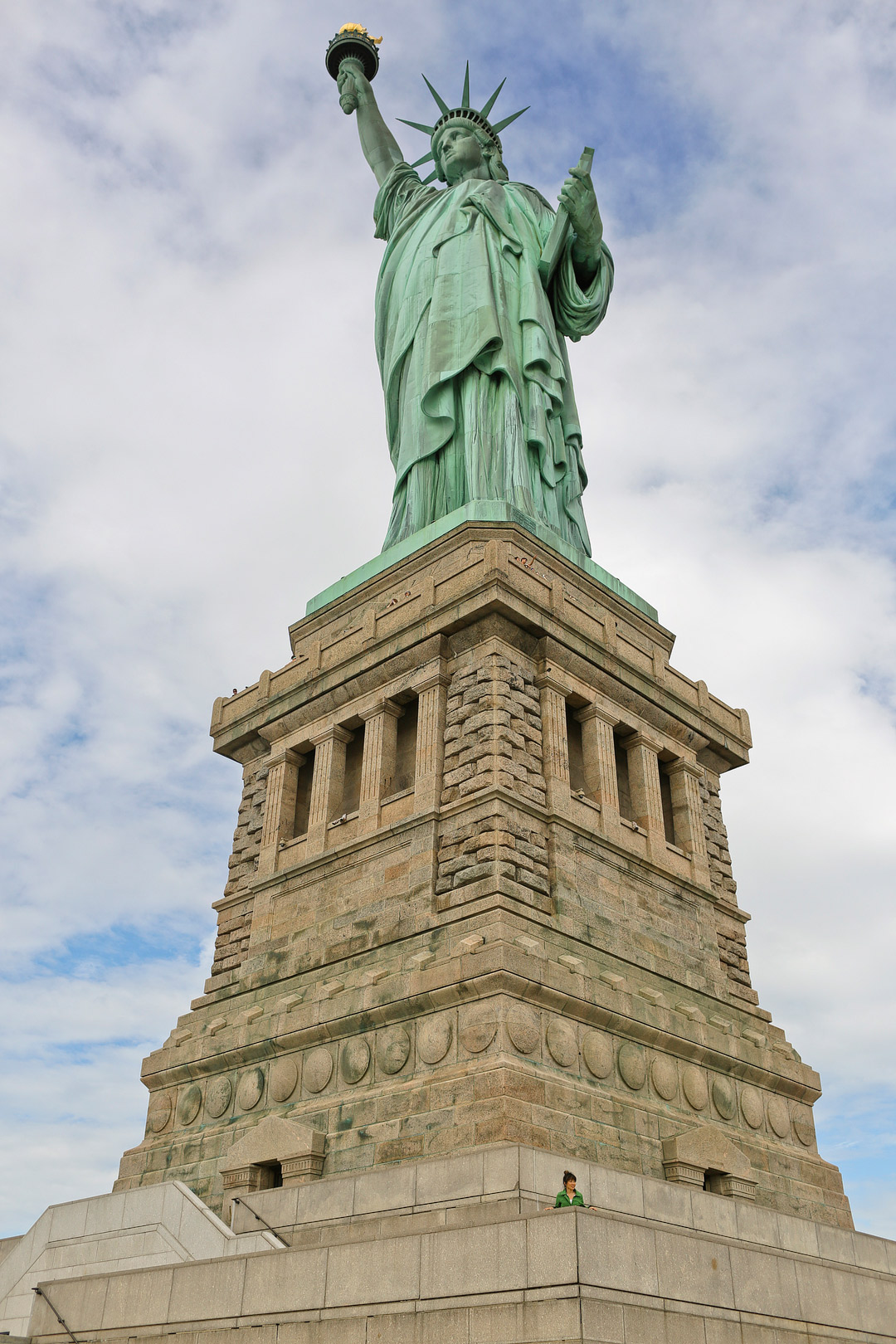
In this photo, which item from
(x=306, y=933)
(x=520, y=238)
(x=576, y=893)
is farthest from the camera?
(x=520, y=238)

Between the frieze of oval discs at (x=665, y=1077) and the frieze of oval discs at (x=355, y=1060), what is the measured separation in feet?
11.9

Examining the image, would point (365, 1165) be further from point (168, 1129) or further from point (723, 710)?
point (723, 710)

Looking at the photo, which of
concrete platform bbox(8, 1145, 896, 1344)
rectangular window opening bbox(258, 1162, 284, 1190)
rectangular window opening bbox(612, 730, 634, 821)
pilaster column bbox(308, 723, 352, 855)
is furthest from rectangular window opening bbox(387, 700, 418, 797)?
concrete platform bbox(8, 1145, 896, 1344)

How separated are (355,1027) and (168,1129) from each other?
3979 mm

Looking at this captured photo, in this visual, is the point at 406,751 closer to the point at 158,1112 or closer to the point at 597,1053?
the point at 597,1053

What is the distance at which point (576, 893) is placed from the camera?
16.3m

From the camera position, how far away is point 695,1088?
1588 centimetres

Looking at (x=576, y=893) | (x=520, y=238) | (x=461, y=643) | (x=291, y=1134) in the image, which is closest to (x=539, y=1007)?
(x=576, y=893)

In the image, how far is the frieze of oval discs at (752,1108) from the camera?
1653 cm

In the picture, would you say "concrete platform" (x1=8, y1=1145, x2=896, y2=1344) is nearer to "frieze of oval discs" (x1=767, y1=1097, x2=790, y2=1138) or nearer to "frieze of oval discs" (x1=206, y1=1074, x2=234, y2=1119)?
"frieze of oval discs" (x1=206, y1=1074, x2=234, y2=1119)

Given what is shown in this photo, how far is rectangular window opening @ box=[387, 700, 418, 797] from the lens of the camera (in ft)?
60.0

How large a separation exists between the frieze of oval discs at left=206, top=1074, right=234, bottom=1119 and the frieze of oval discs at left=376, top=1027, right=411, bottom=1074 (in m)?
2.96

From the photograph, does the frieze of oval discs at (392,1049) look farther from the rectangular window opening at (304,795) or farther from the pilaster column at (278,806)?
the rectangular window opening at (304,795)

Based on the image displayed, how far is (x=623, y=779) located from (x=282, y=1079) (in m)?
7.11
